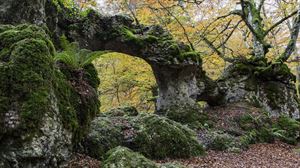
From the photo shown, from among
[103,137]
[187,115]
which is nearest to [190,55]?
[187,115]

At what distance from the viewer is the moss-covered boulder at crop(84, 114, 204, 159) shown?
7005mm

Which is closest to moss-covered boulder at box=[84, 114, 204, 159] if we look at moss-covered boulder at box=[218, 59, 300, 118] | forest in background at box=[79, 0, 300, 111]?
forest in background at box=[79, 0, 300, 111]

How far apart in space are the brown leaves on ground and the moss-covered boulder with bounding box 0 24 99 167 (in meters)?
3.01

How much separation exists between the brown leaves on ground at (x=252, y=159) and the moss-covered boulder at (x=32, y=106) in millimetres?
3015

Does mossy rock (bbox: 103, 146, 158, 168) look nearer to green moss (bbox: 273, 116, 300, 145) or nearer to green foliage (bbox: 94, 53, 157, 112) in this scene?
green moss (bbox: 273, 116, 300, 145)

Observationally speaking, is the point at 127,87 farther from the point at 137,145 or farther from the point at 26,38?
the point at 26,38

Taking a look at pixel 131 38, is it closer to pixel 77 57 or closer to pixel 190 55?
pixel 190 55

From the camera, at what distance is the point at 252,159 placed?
771cm

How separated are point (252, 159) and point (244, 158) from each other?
0.20m

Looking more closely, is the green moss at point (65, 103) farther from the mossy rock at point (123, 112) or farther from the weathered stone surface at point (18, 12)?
the mossy rock at point (123, 112)

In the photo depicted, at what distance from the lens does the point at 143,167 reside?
492 cm

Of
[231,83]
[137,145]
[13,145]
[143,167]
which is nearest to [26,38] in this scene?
[13,145]

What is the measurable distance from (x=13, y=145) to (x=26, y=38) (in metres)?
1.77

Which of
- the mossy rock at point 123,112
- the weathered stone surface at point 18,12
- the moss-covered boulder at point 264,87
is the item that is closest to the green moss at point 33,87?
the weathered stone surface at point 18,12
